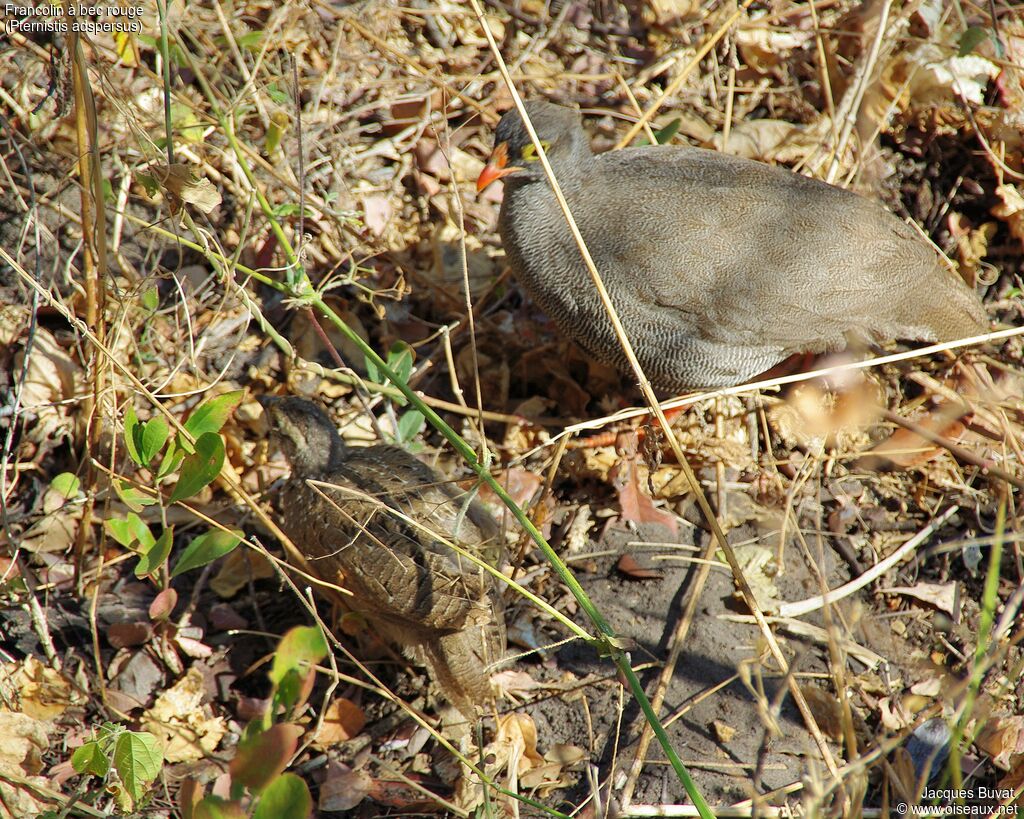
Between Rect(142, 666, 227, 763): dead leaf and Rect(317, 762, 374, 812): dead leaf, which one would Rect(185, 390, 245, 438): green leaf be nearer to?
Rect(142, 666, 227, 763): dead leaf

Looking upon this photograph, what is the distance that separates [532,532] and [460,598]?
645mm

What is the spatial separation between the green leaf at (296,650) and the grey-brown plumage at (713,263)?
2.08 m

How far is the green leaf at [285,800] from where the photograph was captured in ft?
5.90

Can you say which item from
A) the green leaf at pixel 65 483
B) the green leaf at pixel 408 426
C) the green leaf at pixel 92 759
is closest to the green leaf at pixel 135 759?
the green leaf at pixel 92 759

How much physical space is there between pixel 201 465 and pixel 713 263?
85.8 inches

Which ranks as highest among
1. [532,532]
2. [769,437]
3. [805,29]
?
[805,29]

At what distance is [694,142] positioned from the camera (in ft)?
15.8

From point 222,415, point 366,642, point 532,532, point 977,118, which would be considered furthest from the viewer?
point 977,118

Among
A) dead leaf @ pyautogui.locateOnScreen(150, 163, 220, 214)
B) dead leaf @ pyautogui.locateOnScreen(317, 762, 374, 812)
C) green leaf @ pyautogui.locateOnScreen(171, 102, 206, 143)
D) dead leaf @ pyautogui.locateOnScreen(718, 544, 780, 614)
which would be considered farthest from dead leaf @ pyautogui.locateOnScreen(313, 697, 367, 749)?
green leaf @ pyautogui.locateOnScreen(171, 102, 206, 143)

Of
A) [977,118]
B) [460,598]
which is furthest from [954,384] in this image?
[460,598]

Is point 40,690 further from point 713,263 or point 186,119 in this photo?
point 713,263

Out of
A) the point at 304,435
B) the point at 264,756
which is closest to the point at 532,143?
the point at 304,435

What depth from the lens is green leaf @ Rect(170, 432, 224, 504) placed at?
2545mm

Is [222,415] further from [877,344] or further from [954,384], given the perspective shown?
[954,384]
